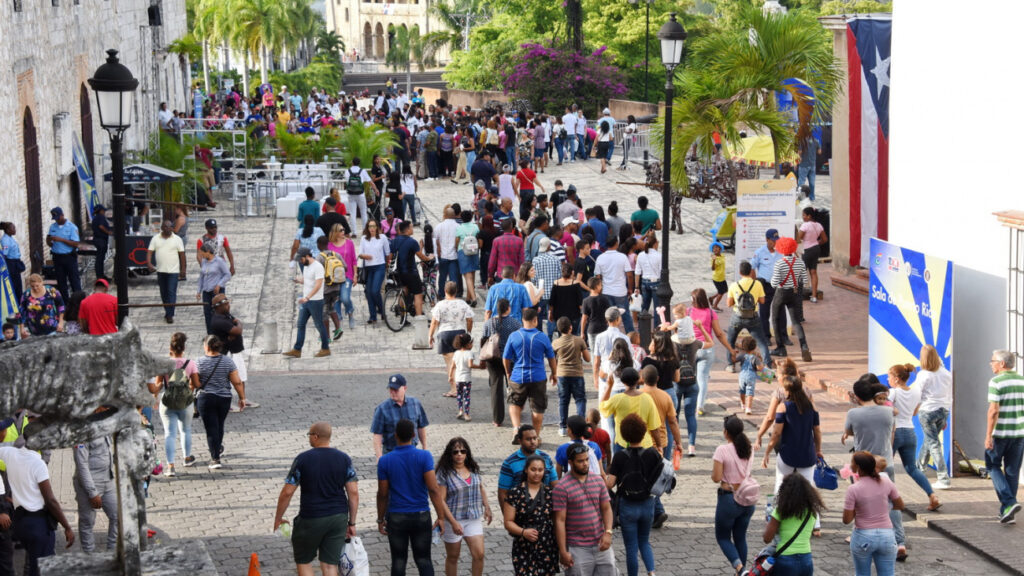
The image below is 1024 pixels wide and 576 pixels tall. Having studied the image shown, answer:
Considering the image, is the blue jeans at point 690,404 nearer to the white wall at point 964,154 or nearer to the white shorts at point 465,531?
the white wall at point 964,154

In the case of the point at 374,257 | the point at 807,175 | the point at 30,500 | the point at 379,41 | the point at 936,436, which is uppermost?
the point at 379,41

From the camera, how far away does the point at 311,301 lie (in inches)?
696

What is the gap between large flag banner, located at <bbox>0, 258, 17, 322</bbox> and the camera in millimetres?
16969

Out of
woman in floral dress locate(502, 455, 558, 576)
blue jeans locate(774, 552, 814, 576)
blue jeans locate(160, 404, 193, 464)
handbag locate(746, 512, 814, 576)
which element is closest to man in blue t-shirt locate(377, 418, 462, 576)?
woman in floral dress locate(502, 455, 558, 576)

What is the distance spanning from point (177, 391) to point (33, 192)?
10.3 m

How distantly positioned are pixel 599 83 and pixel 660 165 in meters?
20.3

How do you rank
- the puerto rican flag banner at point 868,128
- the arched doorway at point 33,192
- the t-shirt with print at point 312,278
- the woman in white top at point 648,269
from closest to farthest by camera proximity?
the t-shirt with print at point 312,278, the woman in white top at point 648,269, the arched doorway at point 33,192, the puerto rican flag banner at point 868,128

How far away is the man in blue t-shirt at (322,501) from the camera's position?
31.2 feet

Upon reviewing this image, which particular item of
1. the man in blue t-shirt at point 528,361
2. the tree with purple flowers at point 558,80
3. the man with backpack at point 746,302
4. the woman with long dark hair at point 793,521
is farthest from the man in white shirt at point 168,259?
→ the tree with purple flowers at point 558,80

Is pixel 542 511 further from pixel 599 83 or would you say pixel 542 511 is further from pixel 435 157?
pixel 599 83

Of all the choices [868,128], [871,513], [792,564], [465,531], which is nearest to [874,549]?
[871,513]

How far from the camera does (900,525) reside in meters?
11.1

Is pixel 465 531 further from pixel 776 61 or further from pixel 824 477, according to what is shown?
pixel 776 61

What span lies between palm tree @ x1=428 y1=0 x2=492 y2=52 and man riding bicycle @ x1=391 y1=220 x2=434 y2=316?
51.7 meters
